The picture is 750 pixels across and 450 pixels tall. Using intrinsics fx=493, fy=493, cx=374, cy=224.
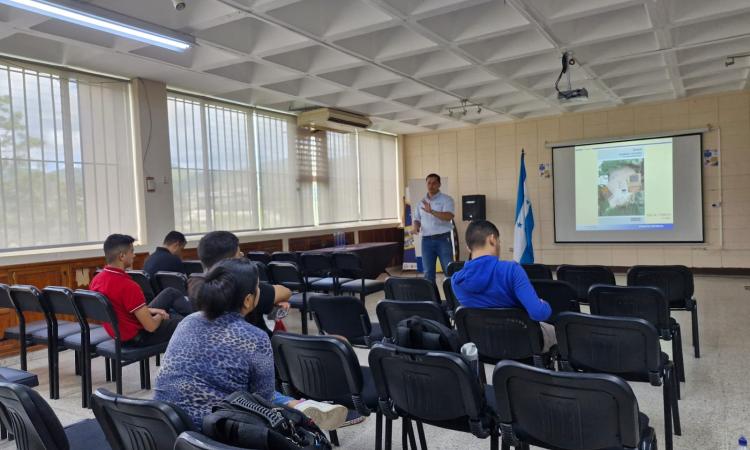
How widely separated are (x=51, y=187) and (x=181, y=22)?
244 centimetres

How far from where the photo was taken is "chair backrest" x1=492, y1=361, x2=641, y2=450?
1.54m

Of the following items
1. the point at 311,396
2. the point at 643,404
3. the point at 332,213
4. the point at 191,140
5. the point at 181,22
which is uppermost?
the point at 181,22

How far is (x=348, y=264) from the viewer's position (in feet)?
18.9

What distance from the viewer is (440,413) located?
6.41ft

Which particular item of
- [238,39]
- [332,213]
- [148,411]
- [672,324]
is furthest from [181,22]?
[332,213]

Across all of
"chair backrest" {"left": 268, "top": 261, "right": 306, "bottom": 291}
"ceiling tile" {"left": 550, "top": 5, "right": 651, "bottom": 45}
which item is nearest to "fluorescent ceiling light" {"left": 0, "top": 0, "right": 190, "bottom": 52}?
"chair backrest" {"left": 268, "top": 261, "right": 306, "bottom": 291}

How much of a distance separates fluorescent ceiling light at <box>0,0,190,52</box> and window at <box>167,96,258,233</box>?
216 centimetres

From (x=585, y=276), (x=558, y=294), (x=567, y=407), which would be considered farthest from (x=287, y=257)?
(x=567, y=407)

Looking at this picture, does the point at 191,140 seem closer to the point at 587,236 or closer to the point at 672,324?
the point at 672,324

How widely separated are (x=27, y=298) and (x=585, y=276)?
13.9ft

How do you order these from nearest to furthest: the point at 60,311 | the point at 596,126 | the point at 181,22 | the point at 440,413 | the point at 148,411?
the point at 148,411
the point at 440,413
the point at 60,311
the point at 181,22
the point at 596,126

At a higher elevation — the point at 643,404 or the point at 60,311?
the point at 60,311

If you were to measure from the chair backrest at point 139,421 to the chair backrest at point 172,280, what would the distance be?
8.52 ft

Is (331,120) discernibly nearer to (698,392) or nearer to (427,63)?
(427,63)
